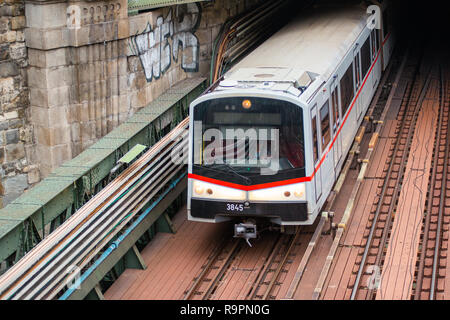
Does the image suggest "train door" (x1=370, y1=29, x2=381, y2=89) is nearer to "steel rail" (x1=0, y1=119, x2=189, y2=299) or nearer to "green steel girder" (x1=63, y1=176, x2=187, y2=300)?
"steel rail" (x1=0, y1=119, x2=189, y2=299)

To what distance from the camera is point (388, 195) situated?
17359 mm

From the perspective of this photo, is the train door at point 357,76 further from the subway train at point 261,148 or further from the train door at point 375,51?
the subway train at point 261,148

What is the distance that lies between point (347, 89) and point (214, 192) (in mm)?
4826

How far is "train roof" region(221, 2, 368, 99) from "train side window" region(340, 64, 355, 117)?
46 centimetres

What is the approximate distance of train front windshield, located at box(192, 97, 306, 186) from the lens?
46.3 ft

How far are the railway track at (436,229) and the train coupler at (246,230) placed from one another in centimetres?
286

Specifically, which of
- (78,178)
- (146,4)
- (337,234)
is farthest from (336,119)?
(78,178)

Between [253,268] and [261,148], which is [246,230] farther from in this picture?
[261,148]

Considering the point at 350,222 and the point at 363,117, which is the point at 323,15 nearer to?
the point at 363,117

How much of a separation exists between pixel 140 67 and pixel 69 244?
254 inches

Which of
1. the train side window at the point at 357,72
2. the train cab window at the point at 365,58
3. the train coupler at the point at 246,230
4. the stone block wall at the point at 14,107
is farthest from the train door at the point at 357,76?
the stone block wall at the point at 14,107

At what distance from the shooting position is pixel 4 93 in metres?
16.1

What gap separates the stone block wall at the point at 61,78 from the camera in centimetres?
1619

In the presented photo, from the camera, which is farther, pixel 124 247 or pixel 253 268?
pixel 253 268
